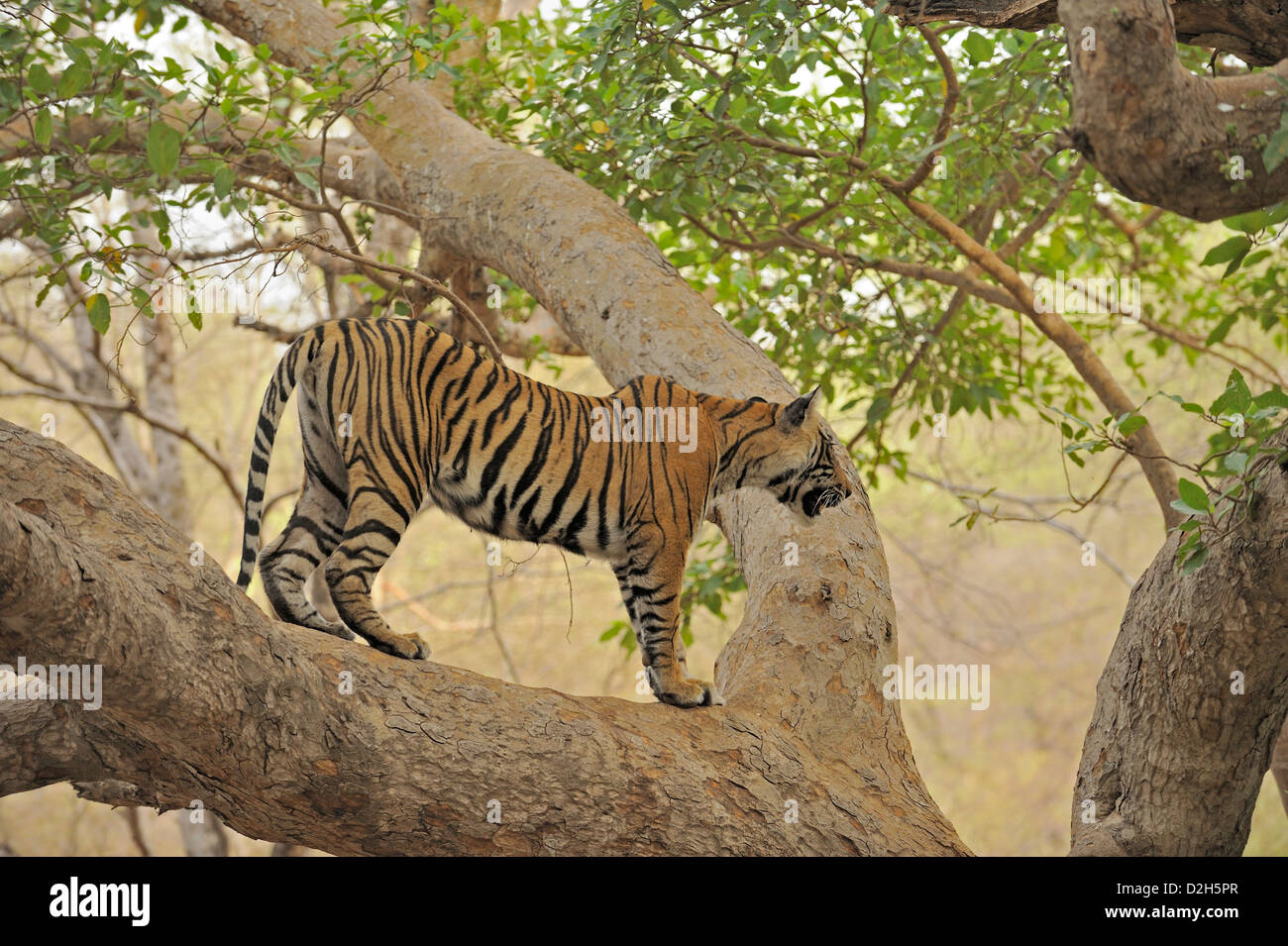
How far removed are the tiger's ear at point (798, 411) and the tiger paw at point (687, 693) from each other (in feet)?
2.91

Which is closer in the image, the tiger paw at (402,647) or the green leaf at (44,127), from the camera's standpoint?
the tiger paw at (402,647)

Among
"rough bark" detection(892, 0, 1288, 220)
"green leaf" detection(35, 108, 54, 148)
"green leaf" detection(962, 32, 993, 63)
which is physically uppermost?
"green leaf" detection(962, 32, 993, 63)

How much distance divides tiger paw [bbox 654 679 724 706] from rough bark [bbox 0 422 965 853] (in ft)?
0.30

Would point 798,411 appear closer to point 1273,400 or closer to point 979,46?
point 1273,400

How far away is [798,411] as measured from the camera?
12.2 feet

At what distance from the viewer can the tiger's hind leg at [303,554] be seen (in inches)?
129

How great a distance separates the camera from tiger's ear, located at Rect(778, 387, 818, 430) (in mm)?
3707

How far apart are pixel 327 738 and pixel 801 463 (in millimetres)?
1825

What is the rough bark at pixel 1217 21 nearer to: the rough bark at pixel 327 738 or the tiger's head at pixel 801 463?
the tiger's head at pixel 801 463

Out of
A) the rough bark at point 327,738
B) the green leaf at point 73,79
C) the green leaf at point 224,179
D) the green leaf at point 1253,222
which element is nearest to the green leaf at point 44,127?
the green leaf at point 73,79

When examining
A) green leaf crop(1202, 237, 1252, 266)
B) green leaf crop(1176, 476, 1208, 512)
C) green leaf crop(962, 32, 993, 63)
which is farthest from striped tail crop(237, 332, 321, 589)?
green leaf crop(962, 32, 993, 63)

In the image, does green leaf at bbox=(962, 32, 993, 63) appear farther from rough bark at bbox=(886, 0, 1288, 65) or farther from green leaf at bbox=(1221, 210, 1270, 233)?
rough bark at bbox=(886, 0, 1288, 65)

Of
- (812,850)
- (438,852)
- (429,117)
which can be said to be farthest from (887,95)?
(438,852)
